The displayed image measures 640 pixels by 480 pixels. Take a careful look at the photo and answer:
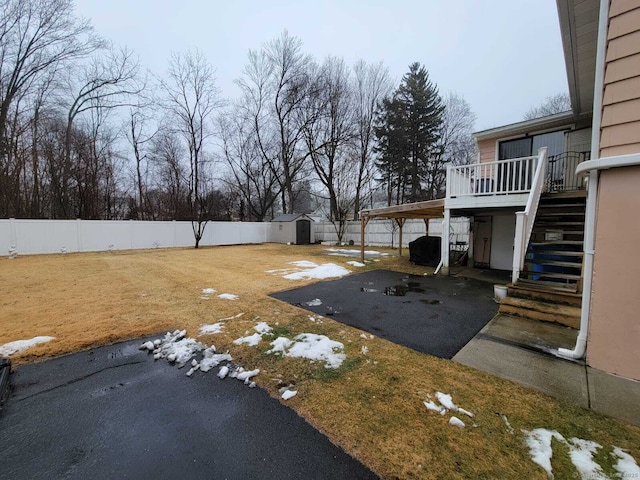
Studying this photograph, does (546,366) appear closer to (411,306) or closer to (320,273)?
(411,306)

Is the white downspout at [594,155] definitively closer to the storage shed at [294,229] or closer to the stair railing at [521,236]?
the stair railing at [521,236]

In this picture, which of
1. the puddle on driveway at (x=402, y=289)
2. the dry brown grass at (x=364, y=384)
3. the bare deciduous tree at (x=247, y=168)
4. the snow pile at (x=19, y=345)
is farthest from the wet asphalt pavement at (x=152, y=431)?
the bare deciduous tree at (x=247, y=168)

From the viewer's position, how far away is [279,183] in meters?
22.1

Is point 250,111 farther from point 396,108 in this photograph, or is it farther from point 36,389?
point 36,389

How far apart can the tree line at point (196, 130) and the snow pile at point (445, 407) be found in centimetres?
1434

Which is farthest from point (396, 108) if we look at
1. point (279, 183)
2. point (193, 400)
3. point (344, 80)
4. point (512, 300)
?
point (193, 400)

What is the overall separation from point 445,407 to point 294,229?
15.7 meters

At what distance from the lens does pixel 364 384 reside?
2.33 meters

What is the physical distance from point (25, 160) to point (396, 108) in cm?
2065

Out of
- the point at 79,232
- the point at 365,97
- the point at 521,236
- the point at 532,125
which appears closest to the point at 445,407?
the point at 521,236

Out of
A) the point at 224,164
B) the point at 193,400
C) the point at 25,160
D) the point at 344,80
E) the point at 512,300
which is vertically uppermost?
the point at 344,80

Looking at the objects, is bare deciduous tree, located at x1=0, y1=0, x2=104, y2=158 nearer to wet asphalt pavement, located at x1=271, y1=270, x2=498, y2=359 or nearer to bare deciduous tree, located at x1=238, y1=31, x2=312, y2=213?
bare deciduous tree, located at x1=238, y1=31, x2=312, y2=213

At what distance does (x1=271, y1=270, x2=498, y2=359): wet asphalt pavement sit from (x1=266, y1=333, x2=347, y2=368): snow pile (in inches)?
28.4

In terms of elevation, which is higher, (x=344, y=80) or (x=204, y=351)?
(x=344, y=80)
